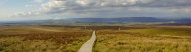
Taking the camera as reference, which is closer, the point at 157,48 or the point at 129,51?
the point at 129,51

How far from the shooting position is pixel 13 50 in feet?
96.4

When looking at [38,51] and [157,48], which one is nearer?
[38,51]

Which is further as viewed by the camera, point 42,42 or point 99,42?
point 42,42

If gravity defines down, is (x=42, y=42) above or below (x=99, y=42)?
above

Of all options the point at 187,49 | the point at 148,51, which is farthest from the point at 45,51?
the point at 187,49

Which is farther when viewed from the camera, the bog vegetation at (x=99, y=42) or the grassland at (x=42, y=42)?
the grassland at (x=42, y=42)

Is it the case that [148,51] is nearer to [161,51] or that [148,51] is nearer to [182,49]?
[161,51]

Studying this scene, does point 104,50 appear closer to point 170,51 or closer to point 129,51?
point 129,51

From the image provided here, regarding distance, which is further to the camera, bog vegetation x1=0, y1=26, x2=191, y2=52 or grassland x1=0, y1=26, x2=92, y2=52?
grassland x1=0, y1=26, x2=92, y2=52

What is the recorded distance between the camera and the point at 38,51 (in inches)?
1081

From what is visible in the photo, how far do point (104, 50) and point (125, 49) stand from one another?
2756mm

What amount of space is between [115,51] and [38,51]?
8.35 metres

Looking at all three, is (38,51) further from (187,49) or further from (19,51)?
(187,49)

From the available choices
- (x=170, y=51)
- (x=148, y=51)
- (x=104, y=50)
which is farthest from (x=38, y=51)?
(x=170, y=51)
